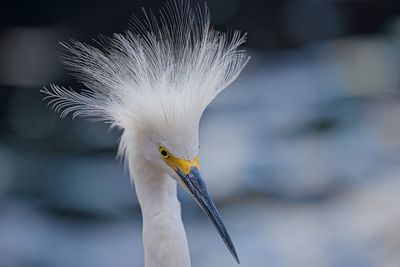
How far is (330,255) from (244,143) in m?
1.08

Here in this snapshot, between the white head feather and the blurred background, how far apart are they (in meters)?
1.85

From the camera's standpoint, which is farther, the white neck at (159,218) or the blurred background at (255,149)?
the blurred background at (255,149)

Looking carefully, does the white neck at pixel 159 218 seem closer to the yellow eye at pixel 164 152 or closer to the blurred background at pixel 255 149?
the yellow eye at pixel 164 152

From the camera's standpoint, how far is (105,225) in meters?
3.94

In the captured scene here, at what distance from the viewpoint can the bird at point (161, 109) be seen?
172 cm

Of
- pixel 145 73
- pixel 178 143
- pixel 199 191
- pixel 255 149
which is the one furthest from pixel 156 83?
pixel 255 149

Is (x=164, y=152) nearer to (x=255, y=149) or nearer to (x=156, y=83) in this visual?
(x=156, y=83)

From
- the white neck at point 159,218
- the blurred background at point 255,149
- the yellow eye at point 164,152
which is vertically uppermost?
the blurred background at point 255,149

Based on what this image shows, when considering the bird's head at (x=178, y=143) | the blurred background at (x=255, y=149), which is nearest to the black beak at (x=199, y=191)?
the bird's head at (x=178, y=143)

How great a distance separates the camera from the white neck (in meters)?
1.77

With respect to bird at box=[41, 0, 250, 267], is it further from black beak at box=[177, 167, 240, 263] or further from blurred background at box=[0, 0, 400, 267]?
blurred background at box=[0, 0, 400, 267]

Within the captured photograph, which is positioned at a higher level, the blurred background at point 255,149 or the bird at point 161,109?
the blurred background at point 255,149

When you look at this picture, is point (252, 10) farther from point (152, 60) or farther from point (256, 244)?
point (152, 60)

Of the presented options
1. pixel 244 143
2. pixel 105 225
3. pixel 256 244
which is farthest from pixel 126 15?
pixel 256 244
